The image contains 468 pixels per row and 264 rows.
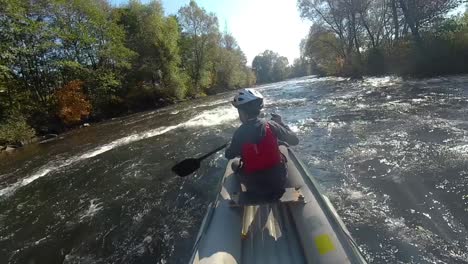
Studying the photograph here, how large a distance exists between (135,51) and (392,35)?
23.1 metres

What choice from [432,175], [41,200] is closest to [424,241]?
[432,175]

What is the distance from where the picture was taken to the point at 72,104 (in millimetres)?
20109

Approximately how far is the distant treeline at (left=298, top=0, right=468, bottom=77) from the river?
8.81 m

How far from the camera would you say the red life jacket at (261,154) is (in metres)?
3.00

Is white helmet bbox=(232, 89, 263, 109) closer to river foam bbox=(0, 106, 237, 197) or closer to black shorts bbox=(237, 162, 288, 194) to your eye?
black shorts bbox=(237, 162, 288, 194)

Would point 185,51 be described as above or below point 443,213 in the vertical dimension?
above

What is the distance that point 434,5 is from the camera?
62.6ft

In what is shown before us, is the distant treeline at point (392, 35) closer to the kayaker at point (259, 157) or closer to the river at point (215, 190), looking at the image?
the river at point (215, 190)

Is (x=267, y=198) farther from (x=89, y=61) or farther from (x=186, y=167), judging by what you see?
(x=89, y=61)

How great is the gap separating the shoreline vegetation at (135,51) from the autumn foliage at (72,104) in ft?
0.21

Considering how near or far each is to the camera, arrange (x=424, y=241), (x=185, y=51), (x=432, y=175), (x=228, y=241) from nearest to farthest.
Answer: (x=228, y=241) → (x=424, y=241) → (x=432, y=175) → (x=185, y=51)

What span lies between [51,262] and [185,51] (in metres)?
33.0

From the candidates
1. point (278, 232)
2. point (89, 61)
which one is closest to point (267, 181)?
point (278, 232)

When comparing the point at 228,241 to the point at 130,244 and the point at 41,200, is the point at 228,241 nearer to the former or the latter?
the point at 130,244
